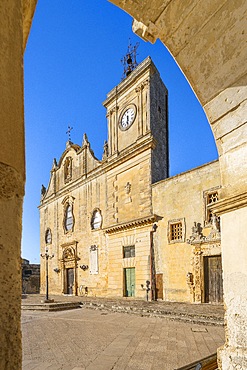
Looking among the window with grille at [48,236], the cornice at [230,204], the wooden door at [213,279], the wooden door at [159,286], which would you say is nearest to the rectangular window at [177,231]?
the wooden door at [213,279]

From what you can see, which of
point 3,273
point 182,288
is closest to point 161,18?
point 3,273

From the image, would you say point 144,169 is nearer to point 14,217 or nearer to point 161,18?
point 161,18

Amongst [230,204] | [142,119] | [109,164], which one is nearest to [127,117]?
[142,119]

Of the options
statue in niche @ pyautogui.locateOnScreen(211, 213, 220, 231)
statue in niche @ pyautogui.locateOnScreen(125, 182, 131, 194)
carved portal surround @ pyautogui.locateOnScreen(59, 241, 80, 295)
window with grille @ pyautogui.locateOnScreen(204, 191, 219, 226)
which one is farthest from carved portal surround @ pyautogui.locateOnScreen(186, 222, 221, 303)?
carved portal surround @ pyautogui.locateOnScreen(59, 241, 80, 295)

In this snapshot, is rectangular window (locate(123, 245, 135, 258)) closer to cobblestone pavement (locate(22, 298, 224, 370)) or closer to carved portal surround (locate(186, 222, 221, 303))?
carved portal surround (locate(186, 222, 221, 303))

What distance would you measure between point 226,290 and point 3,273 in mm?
3090

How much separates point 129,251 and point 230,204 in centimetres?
1414

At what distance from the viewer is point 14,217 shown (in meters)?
1.11

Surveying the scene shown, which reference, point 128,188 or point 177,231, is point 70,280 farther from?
point 177,231

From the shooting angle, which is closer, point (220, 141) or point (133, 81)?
point (220, 141)

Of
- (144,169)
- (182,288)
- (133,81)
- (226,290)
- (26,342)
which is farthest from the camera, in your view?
(133,81)

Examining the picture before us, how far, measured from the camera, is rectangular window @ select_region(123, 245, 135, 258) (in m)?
17.0

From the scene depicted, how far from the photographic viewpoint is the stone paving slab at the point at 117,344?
507 cm

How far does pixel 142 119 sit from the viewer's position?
1756 centimetres
